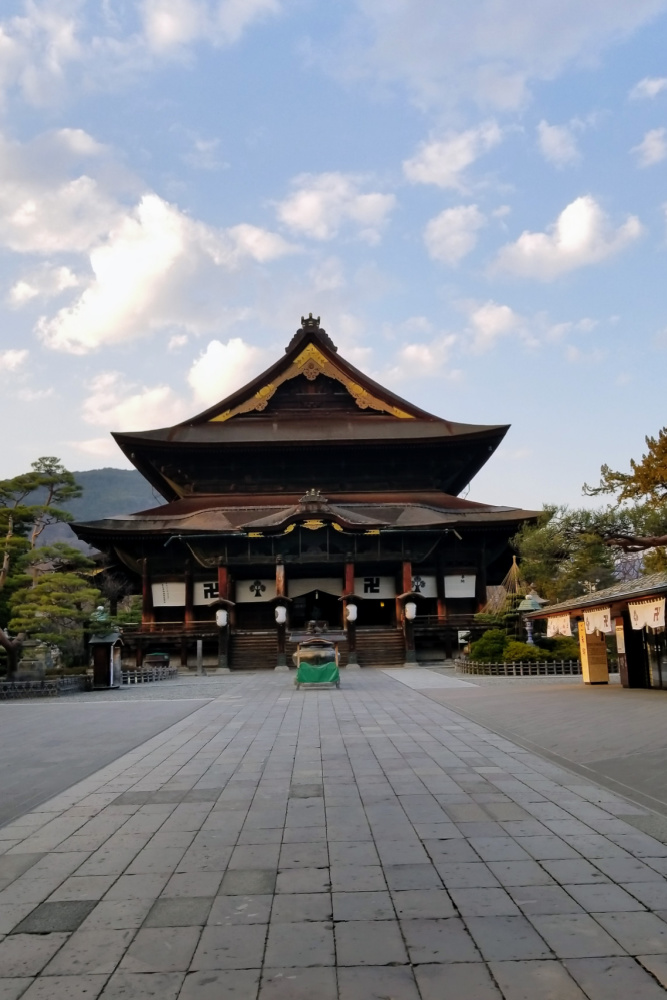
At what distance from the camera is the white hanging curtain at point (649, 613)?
52.5 feet

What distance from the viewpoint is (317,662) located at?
22234 mm

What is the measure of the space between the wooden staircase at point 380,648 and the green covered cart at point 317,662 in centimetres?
851

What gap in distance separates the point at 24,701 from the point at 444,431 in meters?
26.5

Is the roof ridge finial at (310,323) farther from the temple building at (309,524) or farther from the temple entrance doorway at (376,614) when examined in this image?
the temple entrance doorway at (376,614)

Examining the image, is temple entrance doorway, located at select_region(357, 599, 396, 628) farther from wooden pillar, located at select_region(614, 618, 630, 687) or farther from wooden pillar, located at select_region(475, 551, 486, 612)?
wooden pillar, located at select_region(614, 618, 630, 687)

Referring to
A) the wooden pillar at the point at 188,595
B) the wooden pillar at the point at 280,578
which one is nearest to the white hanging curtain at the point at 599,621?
the wooden pillar at the point at 280,578

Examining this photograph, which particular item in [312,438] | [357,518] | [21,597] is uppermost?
[312,438]

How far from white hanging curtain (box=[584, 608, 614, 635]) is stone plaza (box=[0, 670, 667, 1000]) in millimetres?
10781

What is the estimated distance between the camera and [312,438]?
39.6m

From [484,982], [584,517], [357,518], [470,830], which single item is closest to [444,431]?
[357,518]

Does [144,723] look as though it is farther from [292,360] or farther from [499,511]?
[292,360]

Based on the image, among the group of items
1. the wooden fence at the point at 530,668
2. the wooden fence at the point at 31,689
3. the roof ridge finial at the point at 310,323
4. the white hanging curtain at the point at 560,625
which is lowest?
the wooden fence at the point at 530,668

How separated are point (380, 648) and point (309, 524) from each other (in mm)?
6396

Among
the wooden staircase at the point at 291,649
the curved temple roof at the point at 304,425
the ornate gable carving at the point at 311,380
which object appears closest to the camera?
the wooden staircase at the point at 291,649
